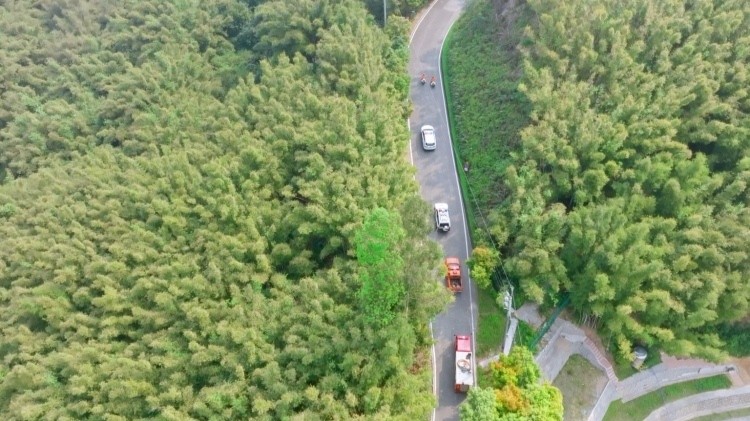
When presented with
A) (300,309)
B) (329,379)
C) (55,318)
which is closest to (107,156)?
(55,318)

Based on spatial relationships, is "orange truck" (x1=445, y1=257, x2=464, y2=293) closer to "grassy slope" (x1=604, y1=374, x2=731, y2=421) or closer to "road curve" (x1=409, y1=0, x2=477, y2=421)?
"road curve" (x1=409, y1=0, x2=477, y2=421)

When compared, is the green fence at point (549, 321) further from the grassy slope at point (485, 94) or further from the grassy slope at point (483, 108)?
the grassy slope at point (485, 94)

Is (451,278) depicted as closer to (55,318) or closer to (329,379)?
(329,379)

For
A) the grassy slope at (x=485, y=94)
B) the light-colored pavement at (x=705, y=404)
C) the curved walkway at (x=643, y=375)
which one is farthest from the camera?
the grassy slope at (x=485, y=94)

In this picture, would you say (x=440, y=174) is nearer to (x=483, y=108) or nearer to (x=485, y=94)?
(x=483, y=108)

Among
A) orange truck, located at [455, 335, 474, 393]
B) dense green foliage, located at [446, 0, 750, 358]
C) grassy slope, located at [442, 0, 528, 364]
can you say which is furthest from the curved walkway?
grassy slope, located at [442, 0, 528, 364]

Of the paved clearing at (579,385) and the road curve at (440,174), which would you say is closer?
the road curve at (440,174)

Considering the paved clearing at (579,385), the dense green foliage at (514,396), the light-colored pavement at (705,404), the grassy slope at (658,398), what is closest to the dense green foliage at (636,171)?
the paved clearing at (579,385)
